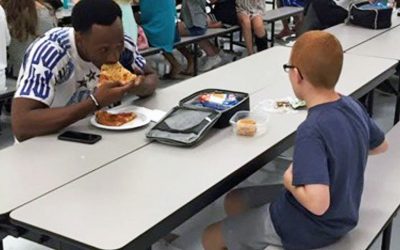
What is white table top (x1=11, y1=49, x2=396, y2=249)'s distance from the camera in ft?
5.20

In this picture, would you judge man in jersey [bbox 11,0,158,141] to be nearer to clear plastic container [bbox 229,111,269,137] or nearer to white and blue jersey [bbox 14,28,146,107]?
white and blue jersey [bbox 14,28,146,107]

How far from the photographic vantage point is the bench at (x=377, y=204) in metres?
1.93

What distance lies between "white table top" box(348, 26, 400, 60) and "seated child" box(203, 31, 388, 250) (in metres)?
1.69

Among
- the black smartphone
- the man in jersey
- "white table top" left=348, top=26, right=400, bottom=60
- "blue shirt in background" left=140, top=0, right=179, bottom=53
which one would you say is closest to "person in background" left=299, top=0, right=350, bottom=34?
"white table top" left=348, top=26, right=400, bottom=60

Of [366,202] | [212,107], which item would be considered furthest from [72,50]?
[366,202]

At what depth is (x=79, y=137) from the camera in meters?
2.16

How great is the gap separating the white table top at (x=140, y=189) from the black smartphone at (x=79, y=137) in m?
0.20

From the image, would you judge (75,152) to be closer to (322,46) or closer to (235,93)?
(235,93)

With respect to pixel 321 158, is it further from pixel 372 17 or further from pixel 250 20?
pixel 250 20

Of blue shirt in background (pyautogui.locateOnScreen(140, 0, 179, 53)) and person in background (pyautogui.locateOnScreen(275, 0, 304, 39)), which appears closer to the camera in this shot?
blue shirt in background (pyautogui.locateOnScreen(140, 0, 179, 53))

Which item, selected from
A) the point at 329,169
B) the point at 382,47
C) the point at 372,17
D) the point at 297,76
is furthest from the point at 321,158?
the point at 372,17

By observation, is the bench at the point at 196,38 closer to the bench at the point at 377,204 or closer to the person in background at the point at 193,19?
the person in background at the point at 193,19

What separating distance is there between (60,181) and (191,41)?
368 centimetres

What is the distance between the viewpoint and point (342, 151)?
167 centimetres
